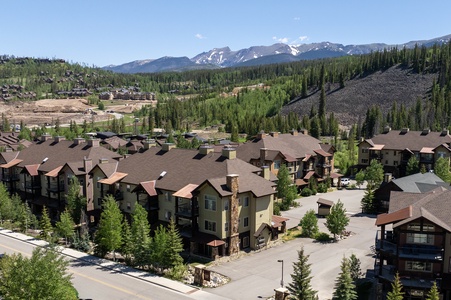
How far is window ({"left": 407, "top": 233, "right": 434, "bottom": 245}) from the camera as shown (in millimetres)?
32906

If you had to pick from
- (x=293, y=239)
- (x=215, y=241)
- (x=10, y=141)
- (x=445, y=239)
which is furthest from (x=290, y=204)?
(x=10, y=141)

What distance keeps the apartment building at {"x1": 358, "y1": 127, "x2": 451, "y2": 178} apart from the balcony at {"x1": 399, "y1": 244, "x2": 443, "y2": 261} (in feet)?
173

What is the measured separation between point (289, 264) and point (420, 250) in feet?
44.2

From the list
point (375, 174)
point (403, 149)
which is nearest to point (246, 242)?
point (375, 174)

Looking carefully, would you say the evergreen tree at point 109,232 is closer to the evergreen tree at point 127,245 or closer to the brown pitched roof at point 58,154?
the evergreen tree at point 127,245

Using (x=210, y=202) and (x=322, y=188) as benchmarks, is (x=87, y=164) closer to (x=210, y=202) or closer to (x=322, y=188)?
(x=210, y=202)

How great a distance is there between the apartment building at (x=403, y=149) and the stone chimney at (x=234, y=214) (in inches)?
1996

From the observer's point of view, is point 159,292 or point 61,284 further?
point 159,292

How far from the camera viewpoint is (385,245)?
3453 centimetres

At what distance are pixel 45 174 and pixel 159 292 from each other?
31051mm

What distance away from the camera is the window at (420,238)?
1296 inches

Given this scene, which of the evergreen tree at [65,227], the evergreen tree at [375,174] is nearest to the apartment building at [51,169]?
the evergreen tree at [65,227]

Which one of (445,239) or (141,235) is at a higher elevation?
(445,239)

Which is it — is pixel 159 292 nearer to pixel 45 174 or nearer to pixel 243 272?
pixel 243 272
